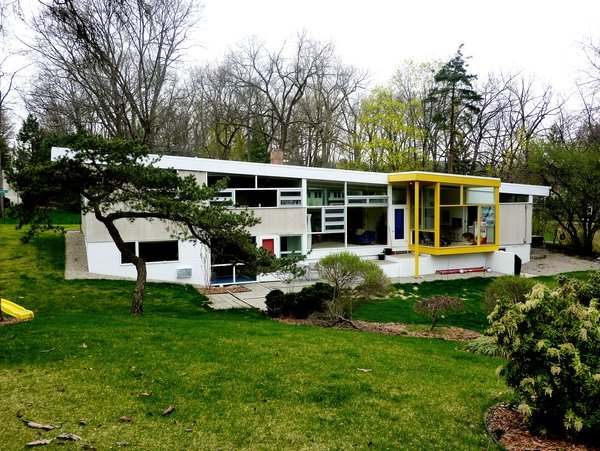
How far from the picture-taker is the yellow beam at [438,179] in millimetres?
22078

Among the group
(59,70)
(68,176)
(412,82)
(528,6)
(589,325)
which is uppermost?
(412,82)

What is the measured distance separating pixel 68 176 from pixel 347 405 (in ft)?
29.5

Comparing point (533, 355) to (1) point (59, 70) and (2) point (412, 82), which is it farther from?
(2) point (412, 82)

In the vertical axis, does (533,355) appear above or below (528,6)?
below

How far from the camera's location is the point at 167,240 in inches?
719

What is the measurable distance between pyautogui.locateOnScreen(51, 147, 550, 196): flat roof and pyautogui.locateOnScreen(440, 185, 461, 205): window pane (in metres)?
0.63

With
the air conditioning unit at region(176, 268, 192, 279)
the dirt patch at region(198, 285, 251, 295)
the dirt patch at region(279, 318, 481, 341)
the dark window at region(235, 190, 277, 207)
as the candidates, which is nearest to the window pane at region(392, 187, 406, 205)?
the dark window at region(235, 190, 277, 207)

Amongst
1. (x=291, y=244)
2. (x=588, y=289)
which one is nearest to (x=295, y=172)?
(x=291, y=244)

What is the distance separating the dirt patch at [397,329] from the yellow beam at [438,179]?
1037cm

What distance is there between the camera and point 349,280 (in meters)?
13.2

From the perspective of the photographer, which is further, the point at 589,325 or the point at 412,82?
the point at 412,82

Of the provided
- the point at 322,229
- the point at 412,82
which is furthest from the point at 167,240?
the point at 412,82

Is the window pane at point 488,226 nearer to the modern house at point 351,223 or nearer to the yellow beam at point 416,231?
the modern house at point 351,223

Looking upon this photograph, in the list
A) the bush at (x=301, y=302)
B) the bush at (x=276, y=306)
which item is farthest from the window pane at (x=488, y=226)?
the bush at (x=276, y=306)
